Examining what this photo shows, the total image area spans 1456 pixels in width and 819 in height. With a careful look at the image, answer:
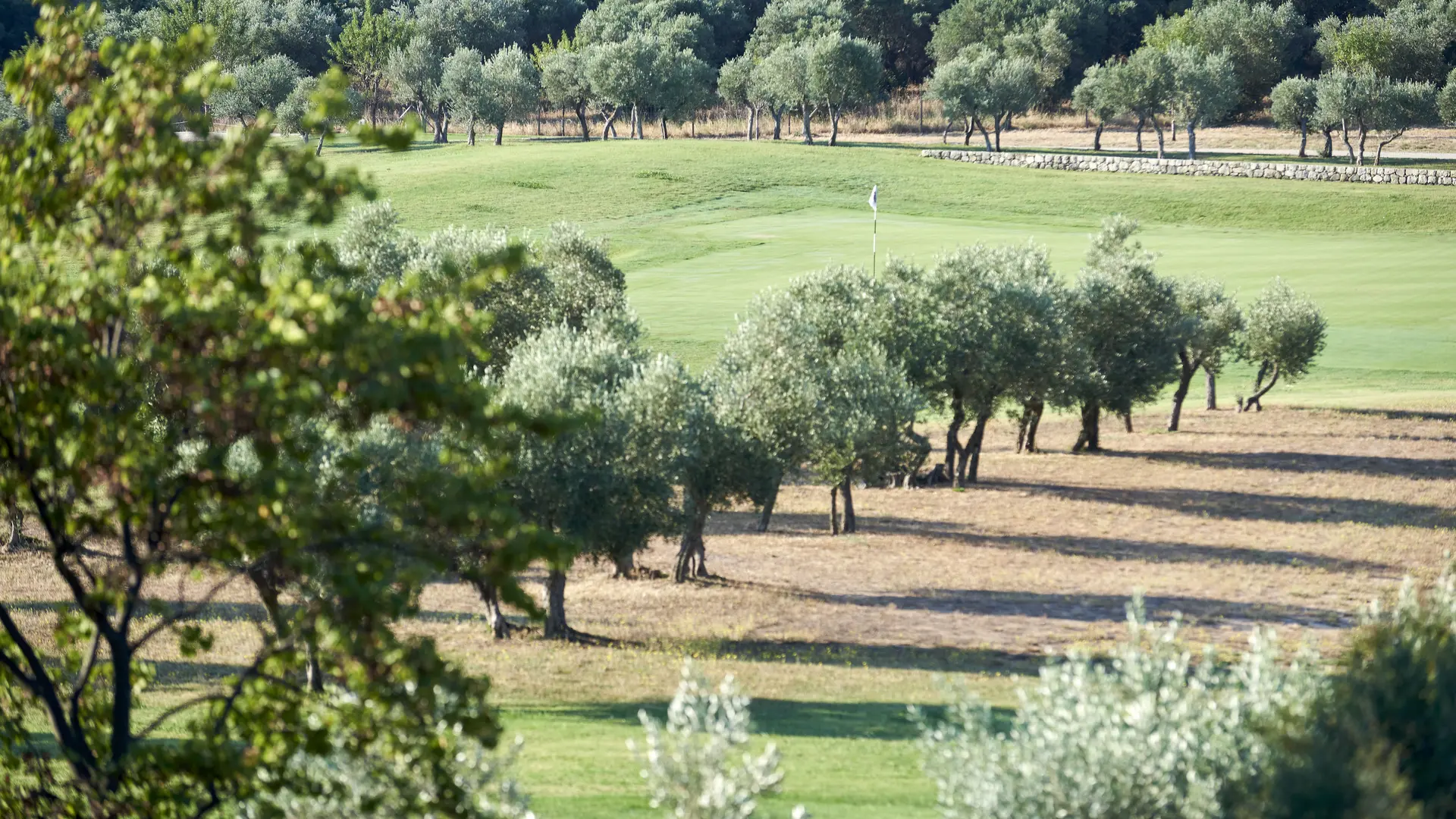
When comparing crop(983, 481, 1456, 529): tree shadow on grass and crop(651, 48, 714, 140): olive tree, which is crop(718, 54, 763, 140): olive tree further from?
crop(983, 481, 1456, 529): tree shadow on grass

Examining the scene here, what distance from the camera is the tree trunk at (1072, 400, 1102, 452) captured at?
5519cm

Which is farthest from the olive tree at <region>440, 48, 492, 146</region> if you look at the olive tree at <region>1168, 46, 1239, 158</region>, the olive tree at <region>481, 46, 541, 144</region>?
the olive tree at <region>1168, 46, 1239, 158</region>

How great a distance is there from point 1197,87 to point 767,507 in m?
92.3

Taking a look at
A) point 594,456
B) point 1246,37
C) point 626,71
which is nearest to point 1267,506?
point 594,456

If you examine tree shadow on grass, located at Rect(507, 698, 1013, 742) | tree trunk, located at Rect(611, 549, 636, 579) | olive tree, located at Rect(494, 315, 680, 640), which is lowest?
tree trunk, located at Rect(611, 549, 636, 579)

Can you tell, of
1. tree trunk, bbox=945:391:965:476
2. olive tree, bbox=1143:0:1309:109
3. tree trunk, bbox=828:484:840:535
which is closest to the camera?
tree trunk, bbox=828:484:840:535

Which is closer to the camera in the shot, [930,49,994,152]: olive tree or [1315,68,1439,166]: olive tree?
[1315,68,1439,166]: olive tree

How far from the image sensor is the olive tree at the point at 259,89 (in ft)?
400

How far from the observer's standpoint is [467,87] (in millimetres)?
126875

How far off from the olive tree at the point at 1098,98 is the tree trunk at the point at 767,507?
85.3m

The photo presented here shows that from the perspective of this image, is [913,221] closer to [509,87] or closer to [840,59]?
[840,59]

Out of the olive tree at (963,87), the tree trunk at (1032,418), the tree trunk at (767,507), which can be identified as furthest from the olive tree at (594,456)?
the olive tree at (963,87)

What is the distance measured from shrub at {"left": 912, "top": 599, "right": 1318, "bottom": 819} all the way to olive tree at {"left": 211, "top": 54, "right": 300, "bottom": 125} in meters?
123

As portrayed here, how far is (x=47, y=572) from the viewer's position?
108 ft
